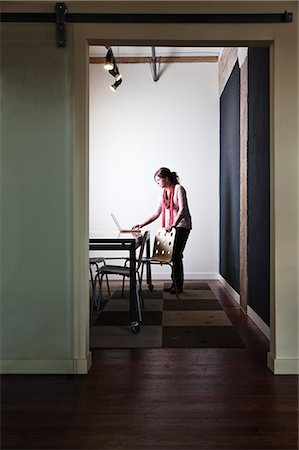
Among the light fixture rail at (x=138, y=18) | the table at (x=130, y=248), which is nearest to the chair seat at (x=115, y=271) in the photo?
the table at (x=130, y=248)

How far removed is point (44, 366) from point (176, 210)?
3272 millimetres

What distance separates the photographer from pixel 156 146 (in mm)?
7414

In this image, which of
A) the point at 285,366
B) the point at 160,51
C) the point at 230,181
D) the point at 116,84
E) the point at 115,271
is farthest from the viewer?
the point at 160,51

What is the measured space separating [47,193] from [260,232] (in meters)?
1.97

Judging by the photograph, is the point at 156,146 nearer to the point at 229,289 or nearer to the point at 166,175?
the point at 166,175

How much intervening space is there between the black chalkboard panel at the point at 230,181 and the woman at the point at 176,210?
2.13 feet

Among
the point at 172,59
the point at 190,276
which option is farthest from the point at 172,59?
the point at 190,276

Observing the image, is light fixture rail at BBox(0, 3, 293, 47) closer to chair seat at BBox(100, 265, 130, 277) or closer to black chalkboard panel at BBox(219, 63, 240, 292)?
chair seat at BBox(100, 265, 130, 277)

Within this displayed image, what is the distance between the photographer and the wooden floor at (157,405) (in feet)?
6.57

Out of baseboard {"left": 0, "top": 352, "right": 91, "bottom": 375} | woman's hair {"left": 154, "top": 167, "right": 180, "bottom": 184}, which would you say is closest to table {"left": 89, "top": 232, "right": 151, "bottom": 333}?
baseboard {"left": 0, "top": 352, "right": 91, "bottom": 375}

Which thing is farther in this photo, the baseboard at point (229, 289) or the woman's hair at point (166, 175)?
the woman's hair at point (166, 175)

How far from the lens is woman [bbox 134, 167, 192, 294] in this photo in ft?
18.4

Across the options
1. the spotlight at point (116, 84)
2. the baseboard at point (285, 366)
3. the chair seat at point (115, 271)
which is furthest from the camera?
the spotlight at point (116, 84)

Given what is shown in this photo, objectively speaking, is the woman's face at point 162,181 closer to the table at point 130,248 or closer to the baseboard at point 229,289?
the baseboard at point 229,289
